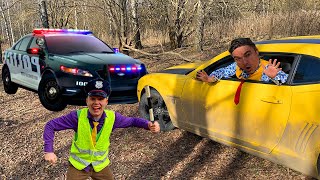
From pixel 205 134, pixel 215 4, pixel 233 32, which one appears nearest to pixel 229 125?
pixel 205 134

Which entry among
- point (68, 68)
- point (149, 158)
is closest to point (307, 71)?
point (149, 158)

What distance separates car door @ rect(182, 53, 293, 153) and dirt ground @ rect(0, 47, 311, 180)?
45 centimetres

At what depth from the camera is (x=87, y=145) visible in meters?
2.76

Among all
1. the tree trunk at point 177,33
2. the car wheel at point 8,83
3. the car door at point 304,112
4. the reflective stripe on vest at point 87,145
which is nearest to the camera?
the reflective stripe on vest at point 87,145

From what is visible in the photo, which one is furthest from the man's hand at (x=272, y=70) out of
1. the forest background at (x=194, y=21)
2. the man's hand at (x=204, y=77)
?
the forest background at (x=194, y=21)

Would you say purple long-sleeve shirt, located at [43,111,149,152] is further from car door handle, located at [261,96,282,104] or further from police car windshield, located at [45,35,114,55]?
police car windshield, located at [45,35,114,55]

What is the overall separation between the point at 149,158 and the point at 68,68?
2632 millimetres

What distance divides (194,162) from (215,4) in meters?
11.5

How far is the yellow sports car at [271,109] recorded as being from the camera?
309cm

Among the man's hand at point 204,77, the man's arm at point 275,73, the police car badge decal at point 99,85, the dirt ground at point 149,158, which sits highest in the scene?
the police car badge decal at point 99,85

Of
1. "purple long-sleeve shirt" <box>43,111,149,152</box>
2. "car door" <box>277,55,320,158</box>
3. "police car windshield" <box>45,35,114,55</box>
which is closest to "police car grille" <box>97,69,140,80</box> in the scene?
"police car windshield" <box>45,35,114,55</box>

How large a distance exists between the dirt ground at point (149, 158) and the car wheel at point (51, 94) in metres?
0.48

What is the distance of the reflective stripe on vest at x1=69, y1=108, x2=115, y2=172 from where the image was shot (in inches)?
107

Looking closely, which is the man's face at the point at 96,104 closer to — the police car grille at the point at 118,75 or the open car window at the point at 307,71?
the open car window at the point at 307,71
